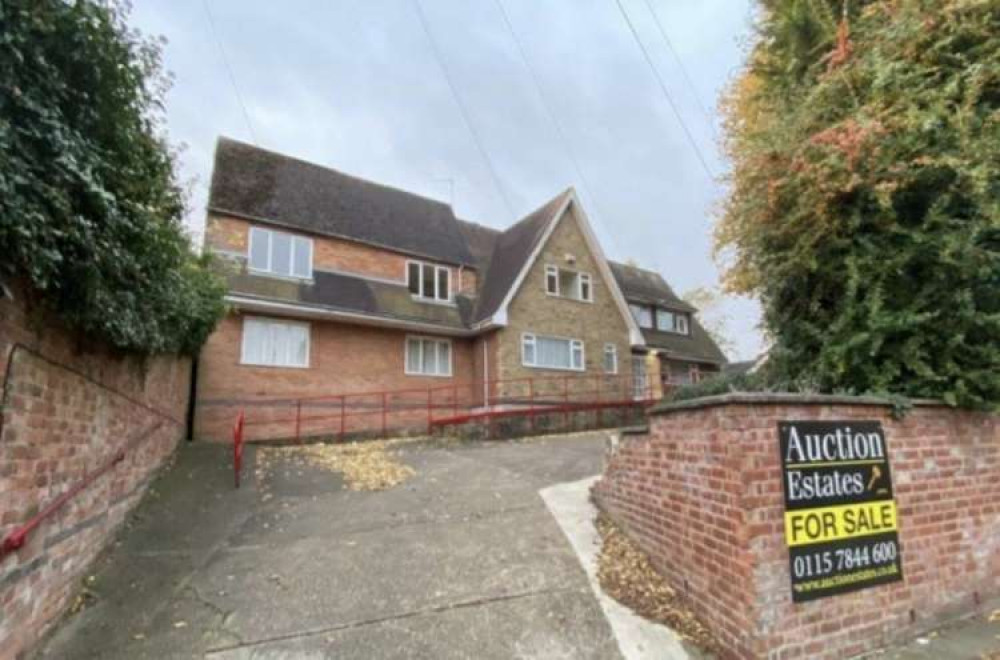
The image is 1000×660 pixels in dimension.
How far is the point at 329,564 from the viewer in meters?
5.43

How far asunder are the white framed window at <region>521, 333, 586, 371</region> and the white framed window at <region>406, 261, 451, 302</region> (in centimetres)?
316

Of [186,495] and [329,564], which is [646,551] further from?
[186,495]

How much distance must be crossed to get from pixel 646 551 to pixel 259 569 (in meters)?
4.02

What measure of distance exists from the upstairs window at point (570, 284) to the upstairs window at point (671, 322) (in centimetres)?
680

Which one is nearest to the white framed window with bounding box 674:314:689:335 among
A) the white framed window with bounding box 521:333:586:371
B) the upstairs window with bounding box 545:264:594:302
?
the upstairs window with bounding box 545:264:594:302

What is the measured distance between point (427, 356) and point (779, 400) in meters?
13.2

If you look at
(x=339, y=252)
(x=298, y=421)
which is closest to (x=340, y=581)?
(x=298, y=421)

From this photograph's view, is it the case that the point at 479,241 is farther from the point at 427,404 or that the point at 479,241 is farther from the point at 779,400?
A: the point at 779,400

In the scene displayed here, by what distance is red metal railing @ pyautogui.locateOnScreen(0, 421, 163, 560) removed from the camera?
11.2 feet

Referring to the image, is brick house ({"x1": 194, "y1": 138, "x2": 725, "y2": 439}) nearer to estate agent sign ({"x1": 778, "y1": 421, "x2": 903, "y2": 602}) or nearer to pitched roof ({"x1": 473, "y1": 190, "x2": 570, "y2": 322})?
pitched roof ({"x1": 473, "y1": 190, "x2": 570, "y2": 322})

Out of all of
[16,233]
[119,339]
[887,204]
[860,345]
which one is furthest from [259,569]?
[887,204]

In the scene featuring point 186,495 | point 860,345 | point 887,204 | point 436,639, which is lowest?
point 436,639

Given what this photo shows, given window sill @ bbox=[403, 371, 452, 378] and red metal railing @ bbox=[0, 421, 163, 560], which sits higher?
window sill @ bbox=[403, 371, 452, 378]

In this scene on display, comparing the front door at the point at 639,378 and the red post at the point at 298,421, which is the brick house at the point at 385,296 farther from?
the red post at the point at 298,421
